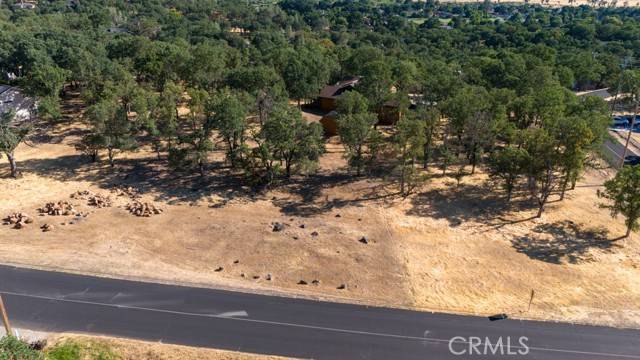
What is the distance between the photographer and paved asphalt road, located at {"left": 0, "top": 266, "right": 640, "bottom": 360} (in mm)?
32031

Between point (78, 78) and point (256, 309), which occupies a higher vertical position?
point (78, 78)

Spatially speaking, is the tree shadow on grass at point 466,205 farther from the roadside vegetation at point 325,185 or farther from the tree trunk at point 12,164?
the tree trunk at point 12,164

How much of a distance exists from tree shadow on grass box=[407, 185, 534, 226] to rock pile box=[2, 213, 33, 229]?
1533 inches

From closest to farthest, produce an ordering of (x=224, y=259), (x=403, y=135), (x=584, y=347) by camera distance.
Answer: (x=584, y=347), (x=224, y=259), (x=403, y=135)

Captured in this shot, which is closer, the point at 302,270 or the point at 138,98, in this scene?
the point at 302,270

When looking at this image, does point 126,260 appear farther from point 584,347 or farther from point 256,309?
point 584,347

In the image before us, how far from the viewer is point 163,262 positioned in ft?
135

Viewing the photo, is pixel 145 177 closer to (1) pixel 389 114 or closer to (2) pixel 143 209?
(2) pixel 143 209

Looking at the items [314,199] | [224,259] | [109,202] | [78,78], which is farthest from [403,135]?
[78,78]

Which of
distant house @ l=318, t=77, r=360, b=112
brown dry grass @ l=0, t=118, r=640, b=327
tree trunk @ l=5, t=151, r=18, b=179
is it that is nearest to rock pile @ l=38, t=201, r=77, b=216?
brown dry grass @ l=0, t=118, r=640, b=327

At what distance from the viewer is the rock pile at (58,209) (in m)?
48.6

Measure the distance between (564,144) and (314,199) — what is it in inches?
1084

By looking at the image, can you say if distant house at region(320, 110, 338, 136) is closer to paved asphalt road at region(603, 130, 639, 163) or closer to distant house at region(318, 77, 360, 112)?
distant house at region(318, 77, 360, 112)

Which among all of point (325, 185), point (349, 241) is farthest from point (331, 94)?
point (349, 241)
